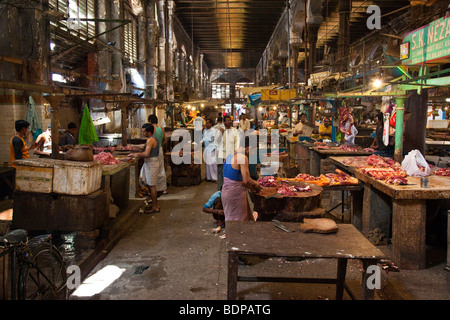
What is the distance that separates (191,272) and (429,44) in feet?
19.2

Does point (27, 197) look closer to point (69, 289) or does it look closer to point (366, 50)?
point (69, 289)

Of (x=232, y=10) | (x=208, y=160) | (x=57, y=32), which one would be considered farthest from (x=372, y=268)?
(x=232, y=10)

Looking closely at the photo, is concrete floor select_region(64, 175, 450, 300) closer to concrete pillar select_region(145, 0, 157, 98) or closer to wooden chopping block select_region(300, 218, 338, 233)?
wooden chopping block select_region(300, 218, 338, 233)

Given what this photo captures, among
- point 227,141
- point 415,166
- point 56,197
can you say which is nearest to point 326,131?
point 227,141

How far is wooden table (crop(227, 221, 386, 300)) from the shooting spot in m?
3.17

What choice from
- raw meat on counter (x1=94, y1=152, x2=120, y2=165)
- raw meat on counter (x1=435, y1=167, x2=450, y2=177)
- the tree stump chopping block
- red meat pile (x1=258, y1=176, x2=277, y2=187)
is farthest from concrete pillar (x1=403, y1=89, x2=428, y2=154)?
raw meat on counter (x1=94, y1=152, x2=120, y2=165)

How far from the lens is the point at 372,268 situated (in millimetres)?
3344

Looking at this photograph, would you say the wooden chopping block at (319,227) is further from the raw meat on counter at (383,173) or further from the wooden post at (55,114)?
the wooden post at (55,114)

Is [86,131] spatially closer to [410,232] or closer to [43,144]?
[43,144]

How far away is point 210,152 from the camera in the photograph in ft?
35.7

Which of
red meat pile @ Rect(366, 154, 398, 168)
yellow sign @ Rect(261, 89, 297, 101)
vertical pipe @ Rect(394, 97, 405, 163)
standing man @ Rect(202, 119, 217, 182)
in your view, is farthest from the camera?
yellow sign @ Rect(261, 89, 297, 101)

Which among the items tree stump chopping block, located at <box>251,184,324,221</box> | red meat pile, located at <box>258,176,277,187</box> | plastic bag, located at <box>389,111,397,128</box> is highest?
plastic bag, located at <box>389,111,397,128</box>

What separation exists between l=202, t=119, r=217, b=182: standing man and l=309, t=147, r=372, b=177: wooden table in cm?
311

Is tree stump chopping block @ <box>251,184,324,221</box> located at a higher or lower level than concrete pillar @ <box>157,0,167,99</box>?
lower
